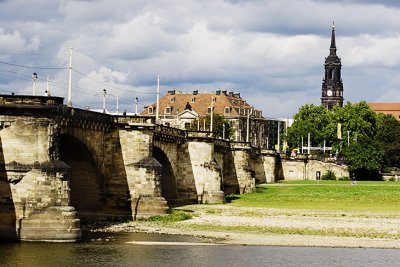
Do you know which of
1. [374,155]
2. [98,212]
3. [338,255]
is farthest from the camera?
[374,155]

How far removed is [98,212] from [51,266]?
2820cm

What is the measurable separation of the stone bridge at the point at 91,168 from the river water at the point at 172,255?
2.31m

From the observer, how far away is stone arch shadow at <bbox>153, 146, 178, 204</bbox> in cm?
9158

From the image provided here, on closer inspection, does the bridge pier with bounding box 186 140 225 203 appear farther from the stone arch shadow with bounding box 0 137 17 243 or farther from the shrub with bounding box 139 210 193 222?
the stone arch shadow with bounding box 0 137 17 243

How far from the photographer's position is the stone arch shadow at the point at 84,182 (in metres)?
71.2

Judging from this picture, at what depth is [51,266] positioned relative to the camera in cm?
4662

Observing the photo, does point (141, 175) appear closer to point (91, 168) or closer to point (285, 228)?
point (91, 168)

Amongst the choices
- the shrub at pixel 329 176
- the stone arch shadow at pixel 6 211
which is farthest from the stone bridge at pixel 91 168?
the shrub at pixel 329 176

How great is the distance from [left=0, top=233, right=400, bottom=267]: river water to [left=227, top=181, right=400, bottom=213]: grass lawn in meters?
32.5

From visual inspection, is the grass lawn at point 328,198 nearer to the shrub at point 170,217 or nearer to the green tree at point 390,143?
the shrub at point 170,217

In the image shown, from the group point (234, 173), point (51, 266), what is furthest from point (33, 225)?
point (234, 173)

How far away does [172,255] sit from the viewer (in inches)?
2046

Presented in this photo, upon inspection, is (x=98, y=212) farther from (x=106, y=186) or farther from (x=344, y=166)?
(x=344, y=166)

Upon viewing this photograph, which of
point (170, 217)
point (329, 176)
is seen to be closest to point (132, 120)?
point (170, 217)
